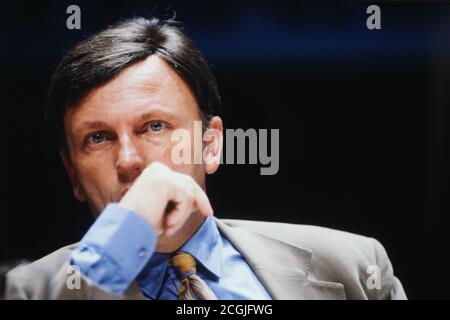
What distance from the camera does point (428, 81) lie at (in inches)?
103

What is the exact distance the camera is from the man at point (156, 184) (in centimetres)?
231

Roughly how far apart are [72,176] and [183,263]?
19.9 inches

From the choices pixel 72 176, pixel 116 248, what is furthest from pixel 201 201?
pixel 72 176

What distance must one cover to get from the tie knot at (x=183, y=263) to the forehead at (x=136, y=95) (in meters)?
0.50

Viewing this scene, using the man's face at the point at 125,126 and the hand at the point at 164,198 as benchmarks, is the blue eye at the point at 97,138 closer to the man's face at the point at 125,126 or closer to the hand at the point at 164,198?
the man's face at the point at 125,126

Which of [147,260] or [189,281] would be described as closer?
[147,260]

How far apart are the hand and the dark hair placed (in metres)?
0.27

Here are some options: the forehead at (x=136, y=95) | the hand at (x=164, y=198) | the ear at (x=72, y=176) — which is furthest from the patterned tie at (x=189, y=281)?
the forehead at (x=136, y=95)

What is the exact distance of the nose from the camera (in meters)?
2.31

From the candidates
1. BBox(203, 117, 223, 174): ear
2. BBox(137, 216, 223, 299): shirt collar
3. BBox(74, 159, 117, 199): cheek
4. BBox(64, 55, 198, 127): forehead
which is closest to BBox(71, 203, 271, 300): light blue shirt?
BBox(137, 216, 223, 299): shirt collar

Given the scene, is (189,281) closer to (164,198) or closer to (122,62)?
(164,198)

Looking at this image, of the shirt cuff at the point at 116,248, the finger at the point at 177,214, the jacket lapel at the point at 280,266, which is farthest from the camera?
the jacket lapel at the point at 280,266

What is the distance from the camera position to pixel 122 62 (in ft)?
7.68

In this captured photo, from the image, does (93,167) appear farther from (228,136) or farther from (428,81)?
(428,81)
